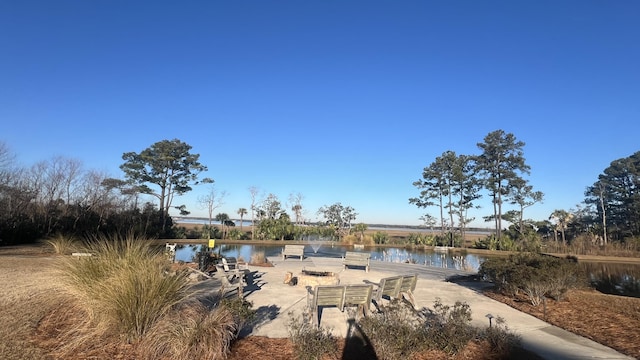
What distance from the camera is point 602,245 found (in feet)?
80.3

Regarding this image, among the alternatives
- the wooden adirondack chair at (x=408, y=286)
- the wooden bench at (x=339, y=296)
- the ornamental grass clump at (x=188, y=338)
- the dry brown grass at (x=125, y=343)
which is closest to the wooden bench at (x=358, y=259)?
the dry brown grass at (x=125, y=343)

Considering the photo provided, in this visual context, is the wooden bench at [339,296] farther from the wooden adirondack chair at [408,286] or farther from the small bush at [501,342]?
the small bush at [501,342]

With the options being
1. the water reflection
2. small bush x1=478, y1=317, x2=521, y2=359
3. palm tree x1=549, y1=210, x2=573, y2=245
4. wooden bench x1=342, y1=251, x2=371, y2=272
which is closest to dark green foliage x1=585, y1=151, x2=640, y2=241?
palm tree x1=549, y1=210, x2=573, y2=245

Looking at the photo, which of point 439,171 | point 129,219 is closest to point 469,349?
point 129,219

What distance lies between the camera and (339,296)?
542 centimetres

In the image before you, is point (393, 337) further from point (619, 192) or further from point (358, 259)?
point (619, 192)

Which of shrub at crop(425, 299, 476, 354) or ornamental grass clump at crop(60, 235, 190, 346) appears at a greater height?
ornamental grass clump at crop(60, 235, 190, 346)

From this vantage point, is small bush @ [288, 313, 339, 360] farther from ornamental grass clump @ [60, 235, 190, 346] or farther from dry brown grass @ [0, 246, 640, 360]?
ornamental grass clump @ [60, 235, 190, 346]

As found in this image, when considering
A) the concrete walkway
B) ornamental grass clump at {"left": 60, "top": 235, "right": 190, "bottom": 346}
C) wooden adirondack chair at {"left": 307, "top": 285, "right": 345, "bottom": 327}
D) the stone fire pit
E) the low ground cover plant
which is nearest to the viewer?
the low ground cover plant

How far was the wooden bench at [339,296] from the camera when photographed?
5.29 meters

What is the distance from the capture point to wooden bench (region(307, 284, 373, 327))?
529 centimetres

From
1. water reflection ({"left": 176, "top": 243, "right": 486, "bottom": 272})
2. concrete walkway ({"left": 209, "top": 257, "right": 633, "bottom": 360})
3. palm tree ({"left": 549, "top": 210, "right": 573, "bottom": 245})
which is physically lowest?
water reflection ({"left": 176, "top": 243, "right": 486, "bottom": 272})

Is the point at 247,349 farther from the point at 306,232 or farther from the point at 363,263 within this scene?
the point at 306,232

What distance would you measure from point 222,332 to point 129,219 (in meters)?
25.5
